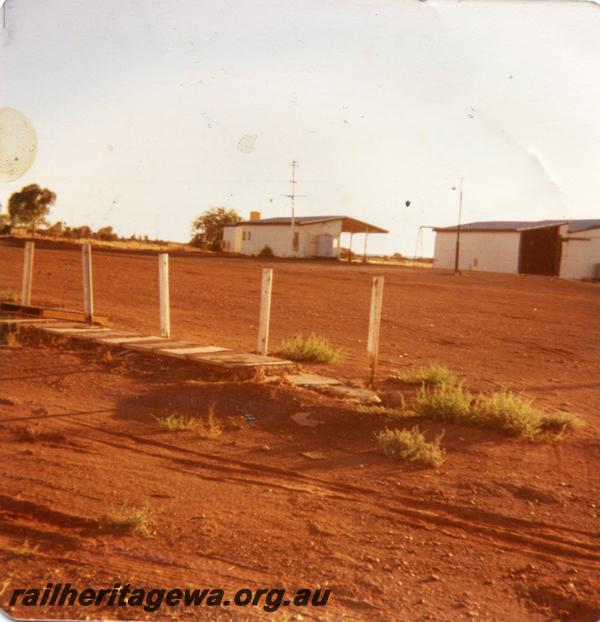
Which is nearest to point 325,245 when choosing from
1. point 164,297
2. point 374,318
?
point 164,297

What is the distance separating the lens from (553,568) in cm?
449

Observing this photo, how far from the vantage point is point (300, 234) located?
46.6 metres

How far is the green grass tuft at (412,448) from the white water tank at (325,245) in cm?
4083

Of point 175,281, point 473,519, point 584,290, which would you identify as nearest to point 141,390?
point 473,519

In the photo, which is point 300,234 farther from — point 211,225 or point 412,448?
point 412,448

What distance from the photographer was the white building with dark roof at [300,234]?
153ft

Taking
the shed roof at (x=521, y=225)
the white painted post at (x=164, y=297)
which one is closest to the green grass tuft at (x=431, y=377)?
the white painted post at (x=164, y=297)

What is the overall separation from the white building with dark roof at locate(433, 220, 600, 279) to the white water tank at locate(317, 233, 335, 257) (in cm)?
824

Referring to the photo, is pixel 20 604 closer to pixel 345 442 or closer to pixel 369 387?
pixel 345 442

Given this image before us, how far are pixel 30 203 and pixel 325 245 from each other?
1988 cm

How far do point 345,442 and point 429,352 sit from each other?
6.23m

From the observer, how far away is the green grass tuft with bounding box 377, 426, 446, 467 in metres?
6.17

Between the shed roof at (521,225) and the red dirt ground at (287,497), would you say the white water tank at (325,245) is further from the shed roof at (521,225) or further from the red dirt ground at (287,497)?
the red dirt ground at (287,497)

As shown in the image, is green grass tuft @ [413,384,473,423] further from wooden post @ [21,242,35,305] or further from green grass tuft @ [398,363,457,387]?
wooden post @ [21,242,35,305]
